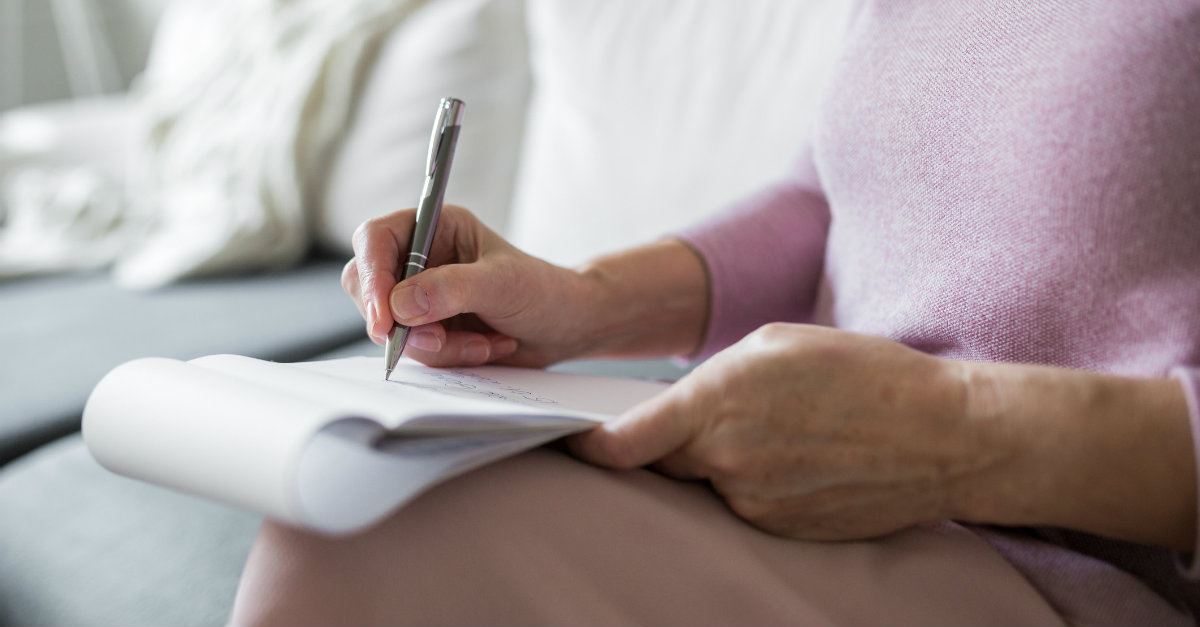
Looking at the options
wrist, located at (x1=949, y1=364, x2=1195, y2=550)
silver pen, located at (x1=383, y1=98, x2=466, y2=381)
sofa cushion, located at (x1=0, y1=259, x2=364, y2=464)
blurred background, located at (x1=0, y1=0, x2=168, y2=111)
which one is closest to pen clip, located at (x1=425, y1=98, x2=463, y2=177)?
silver pen, located at (x1=383, y1=98, x2=466, y2=381)

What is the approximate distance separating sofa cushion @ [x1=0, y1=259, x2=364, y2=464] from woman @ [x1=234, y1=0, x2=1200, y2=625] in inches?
26.9

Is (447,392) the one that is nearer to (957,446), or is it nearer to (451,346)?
(451,346)

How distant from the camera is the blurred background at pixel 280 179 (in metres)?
0.69

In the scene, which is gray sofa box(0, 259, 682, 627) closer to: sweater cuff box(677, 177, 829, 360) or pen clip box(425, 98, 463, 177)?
sweater cuff box(677, 177, 829, 360)

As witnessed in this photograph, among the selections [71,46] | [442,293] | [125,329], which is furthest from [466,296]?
[71,46]

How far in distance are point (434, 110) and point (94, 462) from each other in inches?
29.1

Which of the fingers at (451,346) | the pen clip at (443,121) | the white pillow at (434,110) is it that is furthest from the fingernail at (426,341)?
the white pillow at (434,110)

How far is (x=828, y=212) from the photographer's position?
763 millimetres

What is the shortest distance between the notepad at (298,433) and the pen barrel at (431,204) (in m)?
0.13

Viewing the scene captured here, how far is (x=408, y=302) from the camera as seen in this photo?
0.57 meters

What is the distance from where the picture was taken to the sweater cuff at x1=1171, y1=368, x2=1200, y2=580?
404 millimetres

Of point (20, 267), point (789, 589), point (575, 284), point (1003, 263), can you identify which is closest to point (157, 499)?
point (575, 284)

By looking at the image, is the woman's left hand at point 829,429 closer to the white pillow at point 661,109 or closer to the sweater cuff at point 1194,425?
the sweater cuff at point 1194,425

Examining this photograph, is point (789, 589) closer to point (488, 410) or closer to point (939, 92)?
point (488, 410)
